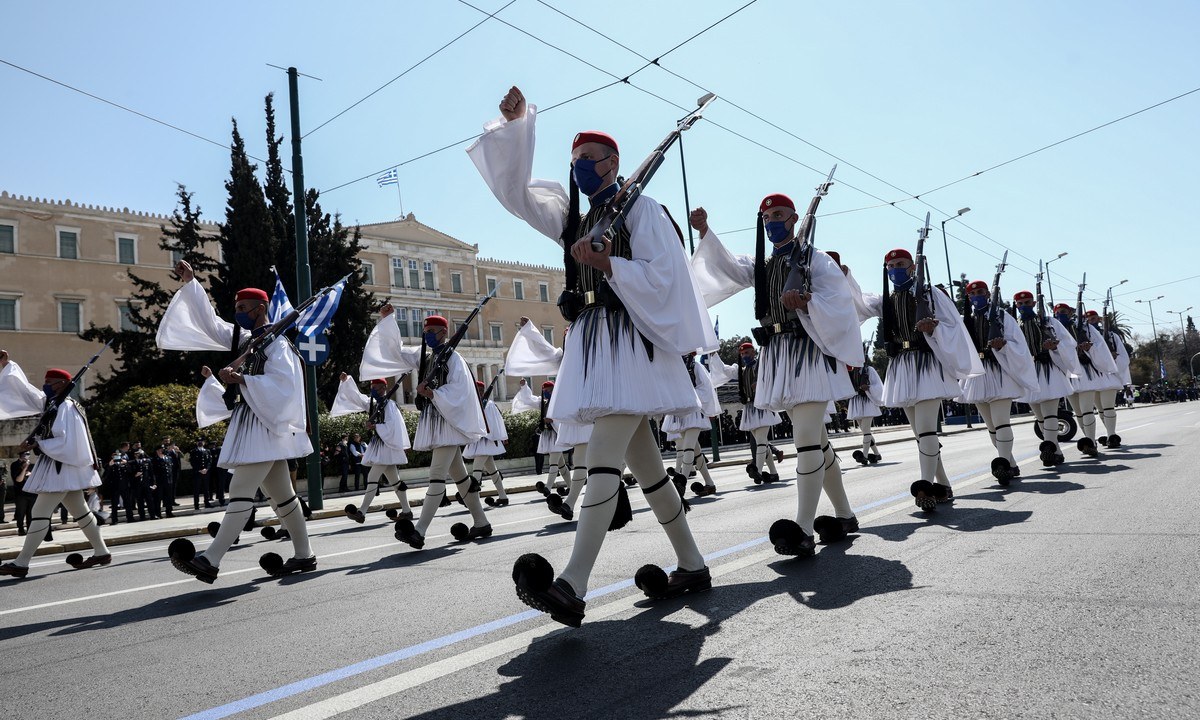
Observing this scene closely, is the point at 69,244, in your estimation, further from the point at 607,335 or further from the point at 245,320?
the point at 607,335

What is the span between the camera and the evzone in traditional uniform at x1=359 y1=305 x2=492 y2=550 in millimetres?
8047

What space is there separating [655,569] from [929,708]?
1.82 m

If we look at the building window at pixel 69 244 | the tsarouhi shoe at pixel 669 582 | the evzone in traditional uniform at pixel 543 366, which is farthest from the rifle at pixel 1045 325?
the building window at pixel 69 244

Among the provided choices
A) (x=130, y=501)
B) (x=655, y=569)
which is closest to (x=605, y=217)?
(x=655, y=569)

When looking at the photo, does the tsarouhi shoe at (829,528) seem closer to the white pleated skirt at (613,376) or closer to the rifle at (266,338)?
the white pleated skirt at (613,376)

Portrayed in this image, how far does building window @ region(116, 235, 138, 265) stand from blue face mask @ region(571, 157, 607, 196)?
52.1m

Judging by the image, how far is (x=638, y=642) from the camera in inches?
129

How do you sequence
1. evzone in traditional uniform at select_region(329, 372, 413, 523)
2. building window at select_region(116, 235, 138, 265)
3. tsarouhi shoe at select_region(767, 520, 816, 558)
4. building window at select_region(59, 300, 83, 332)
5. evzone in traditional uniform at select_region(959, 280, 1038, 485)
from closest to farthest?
tsarouhi shoe at select_region(767, 520, 816, 558), evzone in traditional uniform at select_region(959, 280, 1038, 485), evzone in traditional uniform at select_region(329, 372, 413, 523), building window at select_region(59, 300, 83, 332), building window at select_region(116, 235, 138, 265)

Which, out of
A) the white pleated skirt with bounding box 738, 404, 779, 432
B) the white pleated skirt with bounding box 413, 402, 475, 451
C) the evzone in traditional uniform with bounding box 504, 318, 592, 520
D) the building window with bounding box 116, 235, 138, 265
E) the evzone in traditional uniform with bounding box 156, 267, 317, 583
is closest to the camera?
the evzone in traditional uniform with bounding box 156, 267, 317, 583

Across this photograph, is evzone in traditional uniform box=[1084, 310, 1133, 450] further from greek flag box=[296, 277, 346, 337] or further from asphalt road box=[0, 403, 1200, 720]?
greek flag box=[296, 277, 346, 337]

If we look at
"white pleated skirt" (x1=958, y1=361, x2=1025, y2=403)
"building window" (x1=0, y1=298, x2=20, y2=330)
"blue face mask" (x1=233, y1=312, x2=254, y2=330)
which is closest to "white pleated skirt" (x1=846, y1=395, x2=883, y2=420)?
"white pleated skirt" (x1=958, y1=361, x2=1025, y2=403)

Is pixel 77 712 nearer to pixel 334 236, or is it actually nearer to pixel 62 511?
pixel 62 511

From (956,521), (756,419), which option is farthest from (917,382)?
(756,419)

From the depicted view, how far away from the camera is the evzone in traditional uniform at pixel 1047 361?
1079 cm
